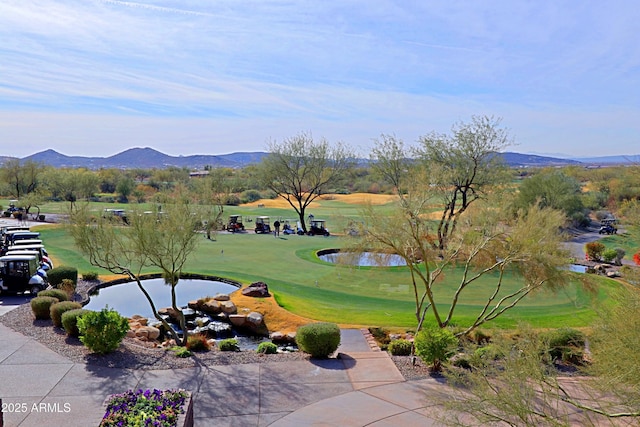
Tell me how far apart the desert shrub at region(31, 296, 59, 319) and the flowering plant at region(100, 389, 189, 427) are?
903cm

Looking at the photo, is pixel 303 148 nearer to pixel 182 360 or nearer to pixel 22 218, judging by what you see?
pixel 22 218

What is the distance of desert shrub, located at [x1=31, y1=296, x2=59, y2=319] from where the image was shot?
16.4 m

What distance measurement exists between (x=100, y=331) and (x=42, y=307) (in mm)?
4805

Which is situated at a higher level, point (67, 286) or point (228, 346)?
point (67, 286)

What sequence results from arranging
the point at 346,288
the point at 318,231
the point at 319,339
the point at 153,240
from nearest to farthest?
the point at 319,339 → the point at 153,240 → the point at 346,288 → the point at 318,231

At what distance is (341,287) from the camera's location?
24109 mm

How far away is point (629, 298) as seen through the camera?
9.08m

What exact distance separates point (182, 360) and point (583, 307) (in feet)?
52.0

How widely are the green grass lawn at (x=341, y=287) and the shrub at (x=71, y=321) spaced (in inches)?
317

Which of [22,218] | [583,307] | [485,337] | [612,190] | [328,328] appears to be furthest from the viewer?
[612,190]

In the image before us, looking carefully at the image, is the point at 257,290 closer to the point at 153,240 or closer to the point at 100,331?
the point at 153,240

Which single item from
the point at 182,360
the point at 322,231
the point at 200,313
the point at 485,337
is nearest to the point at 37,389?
the point at 182,360

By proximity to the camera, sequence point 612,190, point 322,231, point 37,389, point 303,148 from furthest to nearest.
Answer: point 612,190, point 303,148, point 322,231, point 37,389

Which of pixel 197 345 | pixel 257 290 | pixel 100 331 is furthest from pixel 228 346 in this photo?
pixel 257 290
